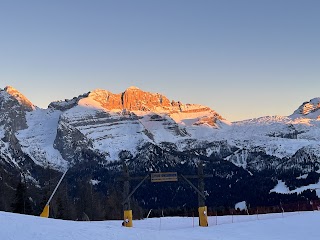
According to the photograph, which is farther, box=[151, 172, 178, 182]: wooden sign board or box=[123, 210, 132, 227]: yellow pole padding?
box=[151, 172, 178, 182]: wooden sign board

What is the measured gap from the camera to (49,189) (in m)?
62.7

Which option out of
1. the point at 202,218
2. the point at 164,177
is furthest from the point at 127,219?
the point at 202,218

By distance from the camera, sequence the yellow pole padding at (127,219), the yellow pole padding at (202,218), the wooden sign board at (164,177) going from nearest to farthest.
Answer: the yellow pole padding at (127,219) → the yellow pole padding at (202,218) → the wooden sign board at (164,177)

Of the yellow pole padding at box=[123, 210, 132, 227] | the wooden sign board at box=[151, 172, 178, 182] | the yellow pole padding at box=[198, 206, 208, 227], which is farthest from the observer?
the wooden sign board at box=[151, 172, 178, 182]

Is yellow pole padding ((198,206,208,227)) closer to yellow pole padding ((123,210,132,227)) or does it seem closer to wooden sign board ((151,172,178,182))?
wooden sign board ((151,172,178,182))

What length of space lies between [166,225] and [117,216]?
5635cm

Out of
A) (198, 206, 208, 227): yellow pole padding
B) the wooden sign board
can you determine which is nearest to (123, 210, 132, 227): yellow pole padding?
the wooden sign board

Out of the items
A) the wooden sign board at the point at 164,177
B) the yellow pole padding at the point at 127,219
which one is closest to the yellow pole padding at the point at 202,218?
the wooden sign board at the point at 164,177

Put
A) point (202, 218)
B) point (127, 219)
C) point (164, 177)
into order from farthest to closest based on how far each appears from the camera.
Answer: point (164, 177) → point (202, 218) → point (127, 219)

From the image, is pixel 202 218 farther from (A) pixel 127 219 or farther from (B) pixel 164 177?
(A) pixel 127 219

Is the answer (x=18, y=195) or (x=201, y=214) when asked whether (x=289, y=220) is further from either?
(x=18, y=195)

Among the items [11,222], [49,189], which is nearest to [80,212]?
[49,189]

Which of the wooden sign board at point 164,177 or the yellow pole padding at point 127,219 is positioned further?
the wooden sign board at point 164,177

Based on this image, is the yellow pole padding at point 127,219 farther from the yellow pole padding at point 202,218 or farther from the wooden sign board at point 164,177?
the yellow pole padding at point 202,218
